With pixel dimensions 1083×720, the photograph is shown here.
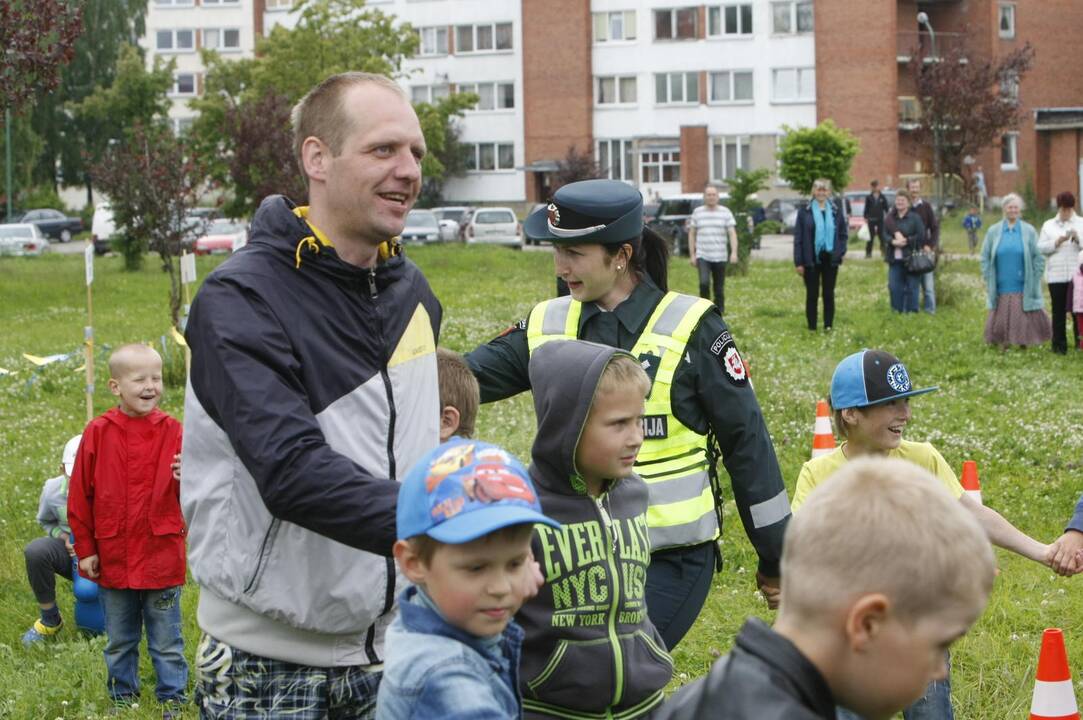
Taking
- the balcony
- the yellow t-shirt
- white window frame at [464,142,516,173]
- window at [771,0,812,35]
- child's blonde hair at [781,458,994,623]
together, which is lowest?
the yellow t-shirt

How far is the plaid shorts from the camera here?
11.3 feet

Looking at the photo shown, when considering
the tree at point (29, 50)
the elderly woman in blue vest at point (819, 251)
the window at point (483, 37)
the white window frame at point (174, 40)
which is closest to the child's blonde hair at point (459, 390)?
the elderly woman in blue vest at point (819, 251)

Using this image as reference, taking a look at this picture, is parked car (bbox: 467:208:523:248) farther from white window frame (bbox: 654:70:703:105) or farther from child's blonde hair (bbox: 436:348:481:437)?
child's blonde hair (bbox: 436:348:481:437)

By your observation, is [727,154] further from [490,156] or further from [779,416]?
[779,416]

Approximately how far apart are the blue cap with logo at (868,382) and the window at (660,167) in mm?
65456

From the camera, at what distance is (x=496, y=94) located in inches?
2943

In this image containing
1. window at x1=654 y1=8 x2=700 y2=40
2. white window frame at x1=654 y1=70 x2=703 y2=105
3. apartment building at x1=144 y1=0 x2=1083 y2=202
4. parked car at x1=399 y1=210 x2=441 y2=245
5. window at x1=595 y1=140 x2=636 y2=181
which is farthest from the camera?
window at x1=595 y1=140 x2=636 y2=181

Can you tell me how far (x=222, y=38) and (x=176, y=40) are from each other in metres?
3.70

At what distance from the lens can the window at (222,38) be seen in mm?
86250

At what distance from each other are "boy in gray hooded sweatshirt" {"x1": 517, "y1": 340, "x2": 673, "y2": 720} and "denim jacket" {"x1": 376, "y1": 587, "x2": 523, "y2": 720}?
2.83 ft

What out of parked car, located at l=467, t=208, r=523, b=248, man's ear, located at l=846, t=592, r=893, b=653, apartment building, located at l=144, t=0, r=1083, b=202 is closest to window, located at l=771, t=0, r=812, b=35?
apartment building, located at l=144, t=0, r=1083, b=202

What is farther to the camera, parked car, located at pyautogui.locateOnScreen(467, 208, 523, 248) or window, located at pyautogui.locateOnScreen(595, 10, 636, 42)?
window, located at pyautogui.locateOnScreen(595, 10, 636, 42)

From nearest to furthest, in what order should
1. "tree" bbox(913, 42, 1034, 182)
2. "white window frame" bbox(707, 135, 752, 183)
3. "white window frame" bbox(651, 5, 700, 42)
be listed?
1. "tree" bbox(913, 42, 1034, 182)
2. "white window frame" bbox(707, 135, 752, 183)
3. "white window frame" bbox(651, 5, 700, 42)

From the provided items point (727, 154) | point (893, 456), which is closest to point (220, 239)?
point (727, 154)
